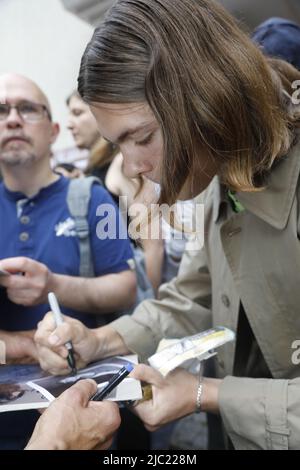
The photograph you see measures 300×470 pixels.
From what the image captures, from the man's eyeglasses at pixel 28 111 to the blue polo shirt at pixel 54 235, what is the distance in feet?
0.70

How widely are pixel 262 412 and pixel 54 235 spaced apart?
2.51 feet

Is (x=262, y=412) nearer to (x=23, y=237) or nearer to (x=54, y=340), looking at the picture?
(x=54, y=340)

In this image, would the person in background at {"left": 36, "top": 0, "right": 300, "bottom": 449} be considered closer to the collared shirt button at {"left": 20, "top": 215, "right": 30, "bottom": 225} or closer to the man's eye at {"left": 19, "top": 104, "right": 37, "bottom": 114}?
the collared shirt button at {"left": 20, "top": 215, "right": 30, "bottom": 225}

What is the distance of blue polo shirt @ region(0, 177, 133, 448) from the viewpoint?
51.3 inches

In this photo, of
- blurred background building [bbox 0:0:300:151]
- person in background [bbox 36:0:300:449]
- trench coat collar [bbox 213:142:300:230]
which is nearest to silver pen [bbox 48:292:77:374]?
person in background [bbox 36:0:300:449]

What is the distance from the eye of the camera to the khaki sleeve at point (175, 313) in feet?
3.61

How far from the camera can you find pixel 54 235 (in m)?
1.32

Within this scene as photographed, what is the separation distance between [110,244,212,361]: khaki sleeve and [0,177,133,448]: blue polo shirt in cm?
21

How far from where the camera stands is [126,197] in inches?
63.3

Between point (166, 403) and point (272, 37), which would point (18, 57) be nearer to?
point (272, 37)

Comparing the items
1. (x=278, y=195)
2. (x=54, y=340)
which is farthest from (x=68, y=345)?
(x=278, y=195)

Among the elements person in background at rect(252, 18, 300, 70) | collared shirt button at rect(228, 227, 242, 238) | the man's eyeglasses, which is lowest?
collared shirt button at rect(228, 227, 242, 238)

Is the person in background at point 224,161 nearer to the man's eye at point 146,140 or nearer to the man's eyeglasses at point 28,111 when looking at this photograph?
the man's eye at point 146,140
